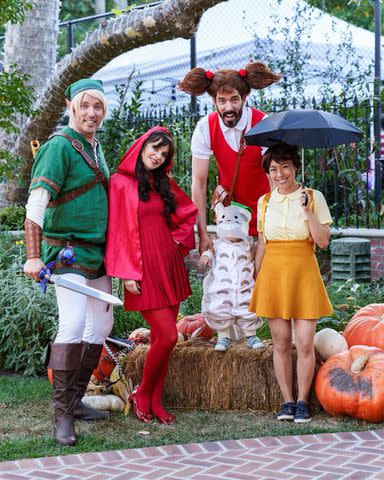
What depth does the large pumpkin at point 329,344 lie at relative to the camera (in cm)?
594

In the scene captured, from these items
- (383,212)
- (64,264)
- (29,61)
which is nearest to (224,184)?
(64,264)

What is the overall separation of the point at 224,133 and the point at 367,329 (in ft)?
5.36

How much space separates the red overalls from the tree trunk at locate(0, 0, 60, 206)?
19.1ft

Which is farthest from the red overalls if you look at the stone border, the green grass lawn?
the stone border

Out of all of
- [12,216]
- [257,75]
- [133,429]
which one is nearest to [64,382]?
[133,429]

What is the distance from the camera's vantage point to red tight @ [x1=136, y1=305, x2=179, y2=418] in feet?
18.1

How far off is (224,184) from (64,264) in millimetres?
1284

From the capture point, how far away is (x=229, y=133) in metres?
5.80

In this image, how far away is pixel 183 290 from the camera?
565 cm

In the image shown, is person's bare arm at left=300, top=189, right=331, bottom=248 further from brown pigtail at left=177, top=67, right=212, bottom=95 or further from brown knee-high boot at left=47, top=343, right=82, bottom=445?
brown knee-high boot at left=47, top=343, right=82, bottom=445

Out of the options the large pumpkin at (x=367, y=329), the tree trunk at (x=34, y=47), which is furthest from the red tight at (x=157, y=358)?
the tree trunk at (x=34, y=47)

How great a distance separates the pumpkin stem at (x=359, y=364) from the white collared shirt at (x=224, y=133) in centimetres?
151

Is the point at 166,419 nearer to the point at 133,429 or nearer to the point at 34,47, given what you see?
the point at 133,429

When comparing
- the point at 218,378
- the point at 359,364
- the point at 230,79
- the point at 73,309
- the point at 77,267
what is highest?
the point at 230,79
